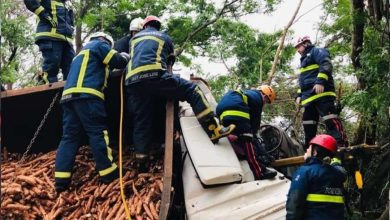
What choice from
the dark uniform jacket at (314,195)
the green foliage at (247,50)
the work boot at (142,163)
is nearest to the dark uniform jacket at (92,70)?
the work boot at (142,163)

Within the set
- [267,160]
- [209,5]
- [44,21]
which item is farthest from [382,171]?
[209,5]

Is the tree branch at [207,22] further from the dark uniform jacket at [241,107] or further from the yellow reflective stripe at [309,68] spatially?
the dark uniform jacket at [241,107]

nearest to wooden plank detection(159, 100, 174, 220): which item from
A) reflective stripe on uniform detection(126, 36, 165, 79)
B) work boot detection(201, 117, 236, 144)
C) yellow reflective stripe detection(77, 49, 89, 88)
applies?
work boot detection(201, 117, 236, 144)

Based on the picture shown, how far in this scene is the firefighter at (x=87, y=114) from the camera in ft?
18.0

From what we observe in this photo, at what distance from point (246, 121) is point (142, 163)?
1.31 m

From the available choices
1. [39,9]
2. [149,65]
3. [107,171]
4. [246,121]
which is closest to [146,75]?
[149,65]

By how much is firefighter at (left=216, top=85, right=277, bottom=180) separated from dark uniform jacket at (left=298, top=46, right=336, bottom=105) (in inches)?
42.5

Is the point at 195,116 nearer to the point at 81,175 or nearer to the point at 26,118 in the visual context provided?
the point at 81,175

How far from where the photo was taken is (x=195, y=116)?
573 centimetres

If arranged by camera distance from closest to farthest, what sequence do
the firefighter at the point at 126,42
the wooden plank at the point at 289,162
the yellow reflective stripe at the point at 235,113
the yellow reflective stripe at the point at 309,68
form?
the yellow reflective stripe at the point at 235,113
the wooden plank at the point at 289,162
the firefighter at the point at 126,42
the yellow reflective stripe at the point at 309,68

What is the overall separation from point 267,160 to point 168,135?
4.81 ft

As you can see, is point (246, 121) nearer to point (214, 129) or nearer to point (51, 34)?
point (214, 129)

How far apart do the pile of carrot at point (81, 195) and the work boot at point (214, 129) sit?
685 mm

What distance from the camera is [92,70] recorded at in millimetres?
5613
